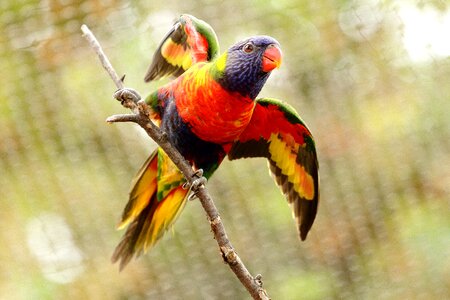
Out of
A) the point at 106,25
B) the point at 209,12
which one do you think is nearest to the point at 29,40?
the point at 106,25

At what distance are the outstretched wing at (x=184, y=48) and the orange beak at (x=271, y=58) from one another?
0.72 ft

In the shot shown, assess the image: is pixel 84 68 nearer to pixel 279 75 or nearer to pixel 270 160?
pixel 279 75

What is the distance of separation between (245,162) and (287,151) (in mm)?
867

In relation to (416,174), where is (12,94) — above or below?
above

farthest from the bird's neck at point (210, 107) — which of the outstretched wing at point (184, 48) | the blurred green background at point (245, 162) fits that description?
the blurred green background at point (245, 162)

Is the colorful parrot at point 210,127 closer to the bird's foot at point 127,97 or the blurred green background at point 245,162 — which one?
the bird's foot at point 127,97

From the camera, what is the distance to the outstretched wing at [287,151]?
1.55m

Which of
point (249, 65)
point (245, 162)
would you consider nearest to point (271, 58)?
point (249, 65)

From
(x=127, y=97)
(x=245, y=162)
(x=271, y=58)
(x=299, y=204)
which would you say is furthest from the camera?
(x=245, y=162)

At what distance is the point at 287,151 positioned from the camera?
1631 millimetres

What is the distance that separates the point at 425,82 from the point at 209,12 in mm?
799

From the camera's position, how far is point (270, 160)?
5.39 ft

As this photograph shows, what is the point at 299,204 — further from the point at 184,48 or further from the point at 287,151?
the point at 184,48

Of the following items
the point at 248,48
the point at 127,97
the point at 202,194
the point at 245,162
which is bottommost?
the point at 202,194
